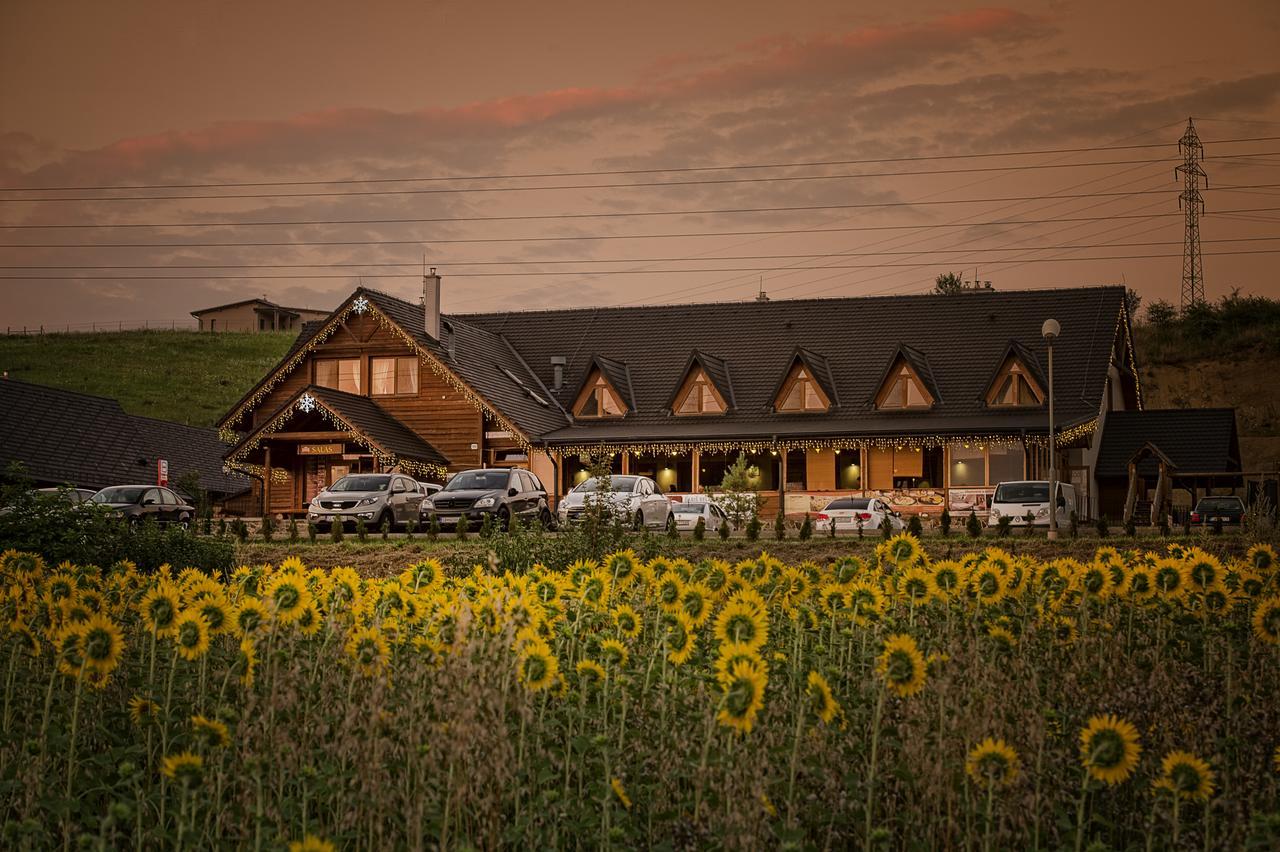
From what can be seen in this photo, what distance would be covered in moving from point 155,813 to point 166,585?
109cm

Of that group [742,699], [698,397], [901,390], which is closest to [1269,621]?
[742,699]

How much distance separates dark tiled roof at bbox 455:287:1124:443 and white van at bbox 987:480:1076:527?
513cm

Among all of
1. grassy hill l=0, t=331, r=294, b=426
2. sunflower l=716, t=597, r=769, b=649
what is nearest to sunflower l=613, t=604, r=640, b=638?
sunflower l=716, t=597, r=769, b=649

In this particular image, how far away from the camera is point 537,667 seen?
5602mm

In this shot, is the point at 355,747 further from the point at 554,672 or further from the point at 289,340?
the point at 289,340

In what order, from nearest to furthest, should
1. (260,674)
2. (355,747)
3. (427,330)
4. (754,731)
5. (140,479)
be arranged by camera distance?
(355,747), (754,731), (260,674), (427,330), (140,479)

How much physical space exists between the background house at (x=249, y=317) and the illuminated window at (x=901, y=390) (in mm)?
92069

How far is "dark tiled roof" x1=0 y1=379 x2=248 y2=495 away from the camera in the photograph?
4181cm

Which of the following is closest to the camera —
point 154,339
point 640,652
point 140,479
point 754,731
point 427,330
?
point 754,731

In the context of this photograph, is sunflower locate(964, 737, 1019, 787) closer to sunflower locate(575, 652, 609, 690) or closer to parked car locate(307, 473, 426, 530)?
sunflower locate(575, 652, 609, 690)

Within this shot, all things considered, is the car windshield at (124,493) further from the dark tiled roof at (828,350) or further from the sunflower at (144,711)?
the sunflower at (144,711)

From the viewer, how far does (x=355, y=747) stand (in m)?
5.49

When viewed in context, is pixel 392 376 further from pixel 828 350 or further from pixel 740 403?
pixel 828 350

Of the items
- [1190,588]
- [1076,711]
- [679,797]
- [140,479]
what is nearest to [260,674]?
[679,797]
